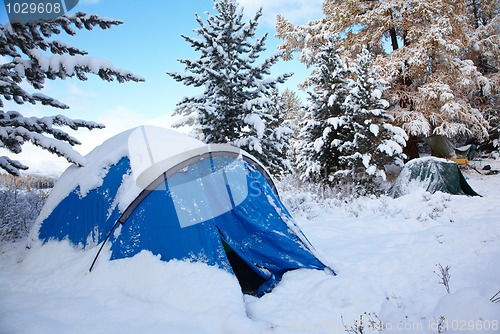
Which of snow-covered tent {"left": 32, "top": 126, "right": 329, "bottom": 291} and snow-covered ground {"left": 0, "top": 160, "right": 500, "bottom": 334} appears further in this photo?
snow-covered tent {"left": 32, "top": 126, "right": 329, "bottom": 291}

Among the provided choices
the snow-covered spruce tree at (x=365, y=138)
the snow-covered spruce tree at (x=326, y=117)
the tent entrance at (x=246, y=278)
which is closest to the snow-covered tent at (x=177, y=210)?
the tent entrance at (x=246, y=278)

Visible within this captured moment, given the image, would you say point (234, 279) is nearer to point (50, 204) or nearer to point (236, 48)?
point (50, 204)

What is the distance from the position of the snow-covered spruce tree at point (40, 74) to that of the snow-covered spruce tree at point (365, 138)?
6.80m

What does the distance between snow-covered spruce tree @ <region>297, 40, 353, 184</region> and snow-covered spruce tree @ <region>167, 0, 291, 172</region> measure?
226 centimetres

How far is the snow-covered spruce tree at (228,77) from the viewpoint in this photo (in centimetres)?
781

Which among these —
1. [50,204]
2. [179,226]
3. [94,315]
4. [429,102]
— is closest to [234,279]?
[179,226]

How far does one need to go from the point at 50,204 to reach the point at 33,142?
97cm

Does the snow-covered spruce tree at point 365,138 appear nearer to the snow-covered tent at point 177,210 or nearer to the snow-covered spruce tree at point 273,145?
the snow-covered spruce tree at point 273,145

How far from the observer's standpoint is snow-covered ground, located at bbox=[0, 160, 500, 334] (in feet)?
7.66

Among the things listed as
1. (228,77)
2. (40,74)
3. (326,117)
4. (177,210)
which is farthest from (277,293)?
(326,117)

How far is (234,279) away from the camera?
120 inches

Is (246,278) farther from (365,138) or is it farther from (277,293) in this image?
(365,138)

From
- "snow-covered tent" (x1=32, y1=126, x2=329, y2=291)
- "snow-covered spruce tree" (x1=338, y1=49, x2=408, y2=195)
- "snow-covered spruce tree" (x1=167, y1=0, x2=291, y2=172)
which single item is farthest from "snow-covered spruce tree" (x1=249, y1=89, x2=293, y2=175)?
"snow-covered tent" (x1=32, y1=126, x2=329, y2=291)

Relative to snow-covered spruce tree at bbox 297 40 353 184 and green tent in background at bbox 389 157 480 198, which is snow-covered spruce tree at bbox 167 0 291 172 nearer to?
snow-covered spruce tree at bbox 297 40 353 184
